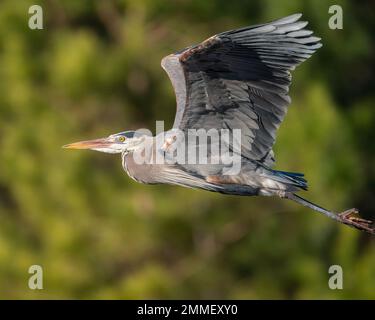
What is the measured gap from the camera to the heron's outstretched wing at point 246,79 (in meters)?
5.62

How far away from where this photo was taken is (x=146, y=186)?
484 inches

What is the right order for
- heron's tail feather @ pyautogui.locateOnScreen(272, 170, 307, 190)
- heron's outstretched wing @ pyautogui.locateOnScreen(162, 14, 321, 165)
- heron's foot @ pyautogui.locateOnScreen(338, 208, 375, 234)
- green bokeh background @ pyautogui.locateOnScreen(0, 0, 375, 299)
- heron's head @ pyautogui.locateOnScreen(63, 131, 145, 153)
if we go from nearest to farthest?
heron's outstretched wing @ pyautogui.locateOnScreen(162, 14, 321, 165) → heron's tail feather @ pyautogui.locateOnScreen(272, 170, 307, 190) → heron's foot @ pyautogui.locateOnScreen(338, 208, 375, 234) → heron's head @ pyautogui.locateOnScreen(63, 131, 145, 153) → green bokeh background @ pyautogui.locateOnScreen(0, 0, 375, 299)

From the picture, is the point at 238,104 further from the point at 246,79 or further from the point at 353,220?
the point at 353,220

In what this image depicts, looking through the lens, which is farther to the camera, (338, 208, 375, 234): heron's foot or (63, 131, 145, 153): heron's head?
(63, 131, 145, 153): heron's head

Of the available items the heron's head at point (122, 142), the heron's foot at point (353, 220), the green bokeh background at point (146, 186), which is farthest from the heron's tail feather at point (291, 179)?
the green bokeh background at point (146, 186)

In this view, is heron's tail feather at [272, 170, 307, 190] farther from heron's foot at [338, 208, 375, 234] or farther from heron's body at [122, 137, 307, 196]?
heron's foot at [338, 208, 375, 234]

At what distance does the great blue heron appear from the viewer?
5.66 meters

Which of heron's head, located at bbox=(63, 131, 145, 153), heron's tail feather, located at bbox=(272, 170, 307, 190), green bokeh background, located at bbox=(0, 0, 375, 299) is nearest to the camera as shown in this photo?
heron's tail feather, located at bbox=(272, 170, 307, 190)

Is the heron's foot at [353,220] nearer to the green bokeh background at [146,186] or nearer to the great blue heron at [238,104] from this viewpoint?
the great blue heron at [238,104]

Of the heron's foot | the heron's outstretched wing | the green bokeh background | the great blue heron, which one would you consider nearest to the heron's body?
the great blue heron

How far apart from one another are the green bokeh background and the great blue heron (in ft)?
17.5

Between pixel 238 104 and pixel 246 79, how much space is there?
0.18 meters

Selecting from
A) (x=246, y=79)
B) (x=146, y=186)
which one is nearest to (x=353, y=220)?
(x=246, y=79)

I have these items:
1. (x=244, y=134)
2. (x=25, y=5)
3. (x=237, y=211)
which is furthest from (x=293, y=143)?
(x=244, y=134)
